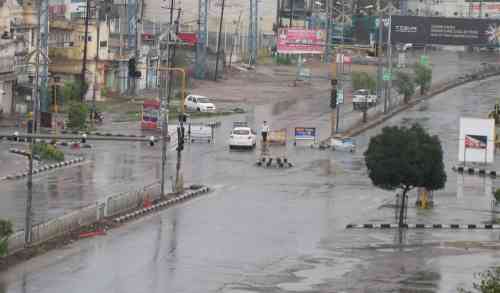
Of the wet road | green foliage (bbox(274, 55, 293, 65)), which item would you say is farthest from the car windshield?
green foliage (bbox(274, 55, 293, 65))

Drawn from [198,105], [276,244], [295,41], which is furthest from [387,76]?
[276,244]

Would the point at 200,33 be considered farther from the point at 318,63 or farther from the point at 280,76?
the point at 318,63

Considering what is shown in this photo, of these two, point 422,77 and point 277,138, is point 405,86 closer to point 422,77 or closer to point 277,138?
point 422,77

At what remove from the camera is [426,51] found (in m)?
138

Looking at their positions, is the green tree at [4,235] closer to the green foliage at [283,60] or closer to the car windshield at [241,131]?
the car windshield at [241,131]

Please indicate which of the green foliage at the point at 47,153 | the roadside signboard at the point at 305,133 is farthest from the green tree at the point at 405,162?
the roadside signboard at the point at 305,133

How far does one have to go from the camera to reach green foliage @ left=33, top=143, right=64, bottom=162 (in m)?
54.8

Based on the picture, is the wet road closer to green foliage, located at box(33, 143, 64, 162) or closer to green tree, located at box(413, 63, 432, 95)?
green foliage, located at box(33, 143, 64, 162)

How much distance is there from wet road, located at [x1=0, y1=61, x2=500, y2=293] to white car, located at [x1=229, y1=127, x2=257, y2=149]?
4.19 metres

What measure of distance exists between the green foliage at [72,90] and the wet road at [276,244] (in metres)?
24.0

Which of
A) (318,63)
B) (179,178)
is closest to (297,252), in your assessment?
(179,178)

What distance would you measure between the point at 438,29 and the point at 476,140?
38035 millimetres

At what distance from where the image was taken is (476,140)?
56781 mm

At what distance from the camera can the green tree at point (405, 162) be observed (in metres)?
41.4
